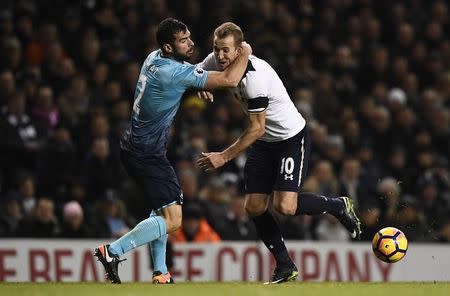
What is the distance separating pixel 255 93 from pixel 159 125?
89cm

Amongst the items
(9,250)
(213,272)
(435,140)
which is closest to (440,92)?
(435,140)

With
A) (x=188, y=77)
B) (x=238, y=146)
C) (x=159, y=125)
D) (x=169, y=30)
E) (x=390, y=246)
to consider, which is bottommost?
(x=390, y=246)

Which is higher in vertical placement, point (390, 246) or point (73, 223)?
point (390, 246)

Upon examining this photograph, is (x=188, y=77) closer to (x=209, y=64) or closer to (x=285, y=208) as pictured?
(x=209, y=64)

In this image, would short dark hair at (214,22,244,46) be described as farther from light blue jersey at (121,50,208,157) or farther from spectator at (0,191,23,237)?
spectator at (0,191,23,237)

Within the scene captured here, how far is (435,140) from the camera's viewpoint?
18.6m

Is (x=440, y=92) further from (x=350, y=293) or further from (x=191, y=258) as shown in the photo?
(x=350, y=293)

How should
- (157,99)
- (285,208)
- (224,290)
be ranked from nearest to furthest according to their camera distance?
(224,290) → (157,99) → (285,208)

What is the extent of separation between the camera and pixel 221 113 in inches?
655

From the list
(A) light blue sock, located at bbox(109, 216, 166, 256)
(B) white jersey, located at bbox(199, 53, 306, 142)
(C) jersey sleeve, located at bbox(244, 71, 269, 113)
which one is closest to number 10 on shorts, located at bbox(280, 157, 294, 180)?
(B) white jersey, located at bbox(199, 53, 306, 142)

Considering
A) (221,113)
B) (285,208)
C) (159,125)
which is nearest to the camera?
(159,125)

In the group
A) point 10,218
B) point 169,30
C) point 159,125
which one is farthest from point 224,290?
point 10,218

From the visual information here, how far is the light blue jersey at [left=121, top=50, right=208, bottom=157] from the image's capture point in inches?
397

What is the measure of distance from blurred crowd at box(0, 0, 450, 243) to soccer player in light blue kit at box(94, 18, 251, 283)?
269cm
